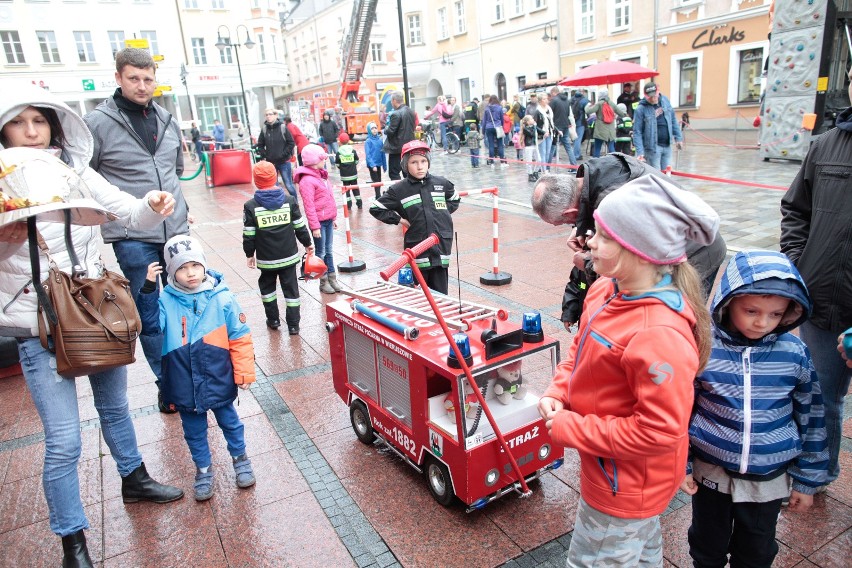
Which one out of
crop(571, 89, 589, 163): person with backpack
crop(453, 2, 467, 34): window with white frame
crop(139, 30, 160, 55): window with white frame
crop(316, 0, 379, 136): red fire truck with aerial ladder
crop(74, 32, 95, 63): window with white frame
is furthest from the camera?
crop(139, 30, 160, 55): window with white frame

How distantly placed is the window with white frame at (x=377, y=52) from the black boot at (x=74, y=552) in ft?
167

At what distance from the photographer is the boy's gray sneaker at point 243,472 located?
11.3 feet

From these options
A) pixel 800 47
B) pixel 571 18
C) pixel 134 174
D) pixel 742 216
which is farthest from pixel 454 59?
pixel 134 174

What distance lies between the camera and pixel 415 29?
1708 inches

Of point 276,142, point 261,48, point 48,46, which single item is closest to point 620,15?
point 276,142

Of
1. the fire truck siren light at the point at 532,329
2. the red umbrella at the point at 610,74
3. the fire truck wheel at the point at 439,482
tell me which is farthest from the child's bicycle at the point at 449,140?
the fire truck wheel at the point at 439,482

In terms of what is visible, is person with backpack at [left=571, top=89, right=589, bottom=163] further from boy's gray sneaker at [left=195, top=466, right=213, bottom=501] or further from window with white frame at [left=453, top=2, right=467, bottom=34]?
window with white frame at [left=453, top=2, right=467, bottom=34]

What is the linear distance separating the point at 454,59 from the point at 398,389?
39.5 meters

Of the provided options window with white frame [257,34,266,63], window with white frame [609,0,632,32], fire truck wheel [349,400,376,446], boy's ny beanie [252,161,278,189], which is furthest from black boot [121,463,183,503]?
window with white frame [257,34,266,63]

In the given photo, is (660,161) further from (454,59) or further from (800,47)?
(454,59)

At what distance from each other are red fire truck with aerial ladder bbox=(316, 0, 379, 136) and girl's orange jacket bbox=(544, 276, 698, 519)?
2783 cm

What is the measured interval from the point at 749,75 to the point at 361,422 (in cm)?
2366

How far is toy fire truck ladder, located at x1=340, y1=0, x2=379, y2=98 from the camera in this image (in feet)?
111

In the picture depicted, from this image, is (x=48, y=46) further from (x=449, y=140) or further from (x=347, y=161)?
(x=347, y=161)
